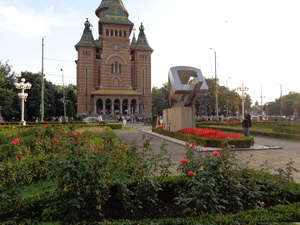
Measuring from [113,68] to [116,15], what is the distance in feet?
39.6

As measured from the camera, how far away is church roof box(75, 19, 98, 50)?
49141mm

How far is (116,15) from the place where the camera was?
5034cm

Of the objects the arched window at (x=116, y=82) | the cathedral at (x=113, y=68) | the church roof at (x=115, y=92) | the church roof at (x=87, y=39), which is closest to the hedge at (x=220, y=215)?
the cathedral at (x=113, y=68)

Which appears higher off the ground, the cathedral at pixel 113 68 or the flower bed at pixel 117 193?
the cathedral at pixel 113 68

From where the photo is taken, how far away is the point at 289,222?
288 centimetres

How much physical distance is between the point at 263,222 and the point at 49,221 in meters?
2.87

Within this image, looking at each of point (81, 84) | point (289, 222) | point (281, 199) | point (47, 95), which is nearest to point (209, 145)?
point (281, 199)

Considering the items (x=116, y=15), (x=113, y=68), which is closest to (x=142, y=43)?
(x=116, y=15)

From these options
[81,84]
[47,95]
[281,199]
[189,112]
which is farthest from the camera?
[81,84]

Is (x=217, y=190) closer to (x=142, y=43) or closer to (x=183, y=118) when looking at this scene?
(x=183, y=118)

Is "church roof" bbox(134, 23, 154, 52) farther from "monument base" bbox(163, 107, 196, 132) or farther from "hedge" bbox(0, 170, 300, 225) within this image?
"hedge" bbox(0, 170, 300, 225)

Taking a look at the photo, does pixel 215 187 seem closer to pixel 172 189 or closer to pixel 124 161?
pixel 172 189

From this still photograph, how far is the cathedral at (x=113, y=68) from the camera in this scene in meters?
49.0

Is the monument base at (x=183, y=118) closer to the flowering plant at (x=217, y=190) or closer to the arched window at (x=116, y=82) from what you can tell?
the flowering plant at (x=217, y=190)
